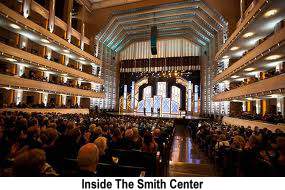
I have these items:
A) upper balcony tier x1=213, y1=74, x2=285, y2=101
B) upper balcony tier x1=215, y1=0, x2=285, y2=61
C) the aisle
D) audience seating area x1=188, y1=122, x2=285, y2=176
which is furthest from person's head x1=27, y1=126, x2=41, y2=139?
upper balcony tier x1=215, y1=0, x2=285, y2=61

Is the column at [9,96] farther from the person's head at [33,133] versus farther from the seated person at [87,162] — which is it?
the seated person at [87,162]

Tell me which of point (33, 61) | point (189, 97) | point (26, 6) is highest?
point (26, 6)

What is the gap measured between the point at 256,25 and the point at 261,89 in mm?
5136

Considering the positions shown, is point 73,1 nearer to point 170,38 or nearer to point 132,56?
point 132,56

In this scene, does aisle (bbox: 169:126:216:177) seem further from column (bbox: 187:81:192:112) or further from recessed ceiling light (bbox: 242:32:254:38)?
column (bbox: 187:81:192:112)

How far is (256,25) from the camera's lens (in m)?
15.9

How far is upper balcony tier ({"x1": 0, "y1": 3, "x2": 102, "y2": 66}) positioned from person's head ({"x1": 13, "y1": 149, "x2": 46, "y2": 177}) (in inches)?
694

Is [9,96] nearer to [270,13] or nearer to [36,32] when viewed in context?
[36,32]

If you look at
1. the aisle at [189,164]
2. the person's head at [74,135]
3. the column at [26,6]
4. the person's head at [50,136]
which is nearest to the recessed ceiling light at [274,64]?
the aisle at [189,164]

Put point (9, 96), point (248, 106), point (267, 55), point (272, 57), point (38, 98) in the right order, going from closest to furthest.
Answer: point (267, 55) → point (272, 57) → point (9, 96) → point (38, 98) → point (248, 106)

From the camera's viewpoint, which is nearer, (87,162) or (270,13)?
(87,162)

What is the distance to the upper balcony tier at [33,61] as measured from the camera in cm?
1677

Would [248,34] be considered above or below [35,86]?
above

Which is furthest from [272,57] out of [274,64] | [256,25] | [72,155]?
[72,155]
